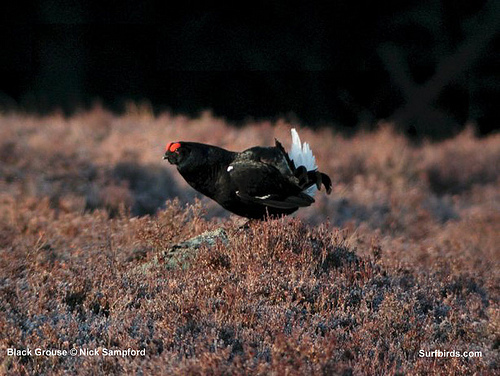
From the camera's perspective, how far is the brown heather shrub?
433cm

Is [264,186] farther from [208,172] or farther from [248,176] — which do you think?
[208,172]

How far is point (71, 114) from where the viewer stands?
1576 centimetres

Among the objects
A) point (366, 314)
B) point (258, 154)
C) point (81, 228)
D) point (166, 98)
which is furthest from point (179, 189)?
point (166, 98)

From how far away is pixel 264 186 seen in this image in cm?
614

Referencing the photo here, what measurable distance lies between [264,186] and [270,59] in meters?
14.3

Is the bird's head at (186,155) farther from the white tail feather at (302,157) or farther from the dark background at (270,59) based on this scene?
the dark background at (270,59)

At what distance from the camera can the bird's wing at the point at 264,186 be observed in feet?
20.0

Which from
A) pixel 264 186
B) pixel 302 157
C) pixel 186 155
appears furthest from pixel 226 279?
pixel 302 157

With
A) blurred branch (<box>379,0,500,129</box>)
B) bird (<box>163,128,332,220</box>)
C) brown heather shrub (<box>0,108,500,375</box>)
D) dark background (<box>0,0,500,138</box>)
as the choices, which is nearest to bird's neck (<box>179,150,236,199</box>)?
bird (<box>163,128,332,220</box>)

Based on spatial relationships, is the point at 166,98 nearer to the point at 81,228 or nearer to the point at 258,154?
the point at 81,228

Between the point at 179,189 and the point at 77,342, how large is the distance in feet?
21.0

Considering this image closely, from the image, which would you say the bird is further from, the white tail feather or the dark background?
the dark background

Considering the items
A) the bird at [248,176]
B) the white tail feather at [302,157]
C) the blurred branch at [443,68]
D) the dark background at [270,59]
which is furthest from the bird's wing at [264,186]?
the blurred branch at [443,68]

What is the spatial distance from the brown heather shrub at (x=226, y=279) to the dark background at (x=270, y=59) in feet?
24.3
